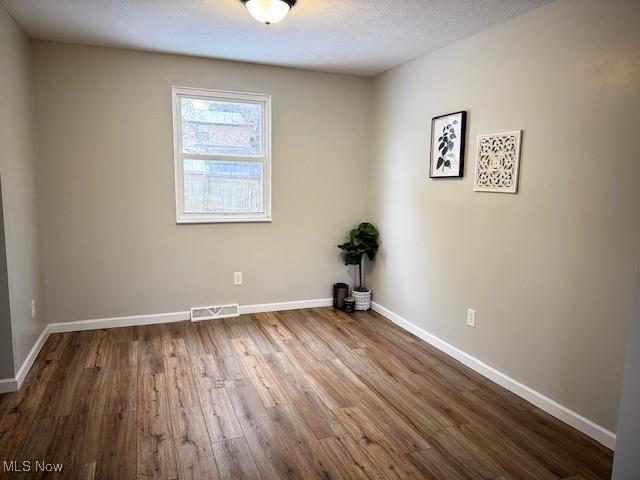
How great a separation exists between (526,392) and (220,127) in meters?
3.33

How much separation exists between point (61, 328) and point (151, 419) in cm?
183

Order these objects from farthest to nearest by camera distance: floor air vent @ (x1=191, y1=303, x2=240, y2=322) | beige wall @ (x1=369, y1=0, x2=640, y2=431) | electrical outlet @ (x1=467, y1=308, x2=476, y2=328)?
floor air vent @ (x1=191, y1=303, x2=240, y2=322) < electrical outlet @ (x1=467, y1=308, x2=476, y2=328) < beige wall @ (x1=369, y1=0, x2=640, y2=431)

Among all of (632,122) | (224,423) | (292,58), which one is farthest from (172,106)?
(632,122)

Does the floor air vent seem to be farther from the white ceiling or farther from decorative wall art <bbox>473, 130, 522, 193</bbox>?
decorative wall art <bbox>473, 130, 522, 193</bbox>

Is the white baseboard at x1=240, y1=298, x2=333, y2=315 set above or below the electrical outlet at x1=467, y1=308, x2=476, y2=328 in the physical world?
below

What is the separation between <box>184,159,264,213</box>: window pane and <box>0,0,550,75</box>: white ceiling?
0.99m

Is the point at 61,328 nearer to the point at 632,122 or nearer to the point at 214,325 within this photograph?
the point at 214,325

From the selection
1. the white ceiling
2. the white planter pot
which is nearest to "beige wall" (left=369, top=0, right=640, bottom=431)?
the white ceiling

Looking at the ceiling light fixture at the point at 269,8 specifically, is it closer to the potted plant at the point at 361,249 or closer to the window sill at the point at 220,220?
the window sill at the point at 220,220

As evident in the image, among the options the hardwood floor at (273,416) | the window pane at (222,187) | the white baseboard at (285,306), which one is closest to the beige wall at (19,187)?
the hardwood floor at (273,416)

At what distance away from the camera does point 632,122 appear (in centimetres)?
207

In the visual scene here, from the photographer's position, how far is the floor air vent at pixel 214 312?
4.04m

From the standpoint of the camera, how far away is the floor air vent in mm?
4039

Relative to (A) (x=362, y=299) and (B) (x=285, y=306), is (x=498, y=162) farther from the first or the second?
(B) (x=285, y=306)
